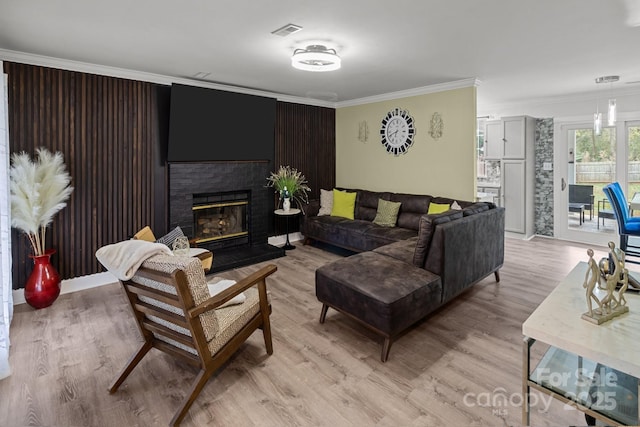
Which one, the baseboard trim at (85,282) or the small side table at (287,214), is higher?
the small side table at (287,214)

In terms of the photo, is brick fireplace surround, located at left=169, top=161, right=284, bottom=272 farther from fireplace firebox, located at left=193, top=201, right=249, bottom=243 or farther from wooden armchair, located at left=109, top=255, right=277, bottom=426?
wooden armchair, located at left=109, top=255, right=277, bottom=426

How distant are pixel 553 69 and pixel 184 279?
4.69 meters

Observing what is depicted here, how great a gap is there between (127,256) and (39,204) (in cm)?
218

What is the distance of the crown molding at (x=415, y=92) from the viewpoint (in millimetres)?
4711

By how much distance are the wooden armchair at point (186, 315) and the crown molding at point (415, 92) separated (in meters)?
3.85

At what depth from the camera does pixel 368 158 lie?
6234 millimetres

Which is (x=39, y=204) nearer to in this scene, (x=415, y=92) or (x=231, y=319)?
(x=231, y=319)

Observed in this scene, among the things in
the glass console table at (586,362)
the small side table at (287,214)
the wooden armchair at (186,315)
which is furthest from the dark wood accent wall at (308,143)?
the glass console table at (586,362)

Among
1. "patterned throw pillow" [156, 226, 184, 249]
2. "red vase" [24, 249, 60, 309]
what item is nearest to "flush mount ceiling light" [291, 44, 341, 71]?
"patterned throw pillow" [156, 226, 184, 249]

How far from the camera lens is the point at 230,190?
5.17 meters

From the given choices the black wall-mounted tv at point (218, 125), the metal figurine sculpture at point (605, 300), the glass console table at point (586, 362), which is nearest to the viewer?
the glass console table at point (586, 362)

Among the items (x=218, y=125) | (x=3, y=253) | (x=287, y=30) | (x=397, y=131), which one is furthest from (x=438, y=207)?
(x=3, y=253)

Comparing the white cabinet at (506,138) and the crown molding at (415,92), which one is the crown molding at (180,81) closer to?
the crown molding at (415,92)

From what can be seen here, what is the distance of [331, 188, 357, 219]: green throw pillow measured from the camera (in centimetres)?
594
